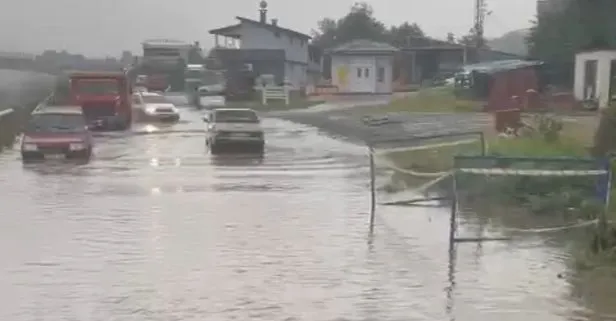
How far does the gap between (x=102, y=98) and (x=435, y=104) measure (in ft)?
58.3

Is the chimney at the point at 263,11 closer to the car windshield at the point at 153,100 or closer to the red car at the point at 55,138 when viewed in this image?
the car windshield at the point at 153,100

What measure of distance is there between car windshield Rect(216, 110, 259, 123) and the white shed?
4818 centimetres

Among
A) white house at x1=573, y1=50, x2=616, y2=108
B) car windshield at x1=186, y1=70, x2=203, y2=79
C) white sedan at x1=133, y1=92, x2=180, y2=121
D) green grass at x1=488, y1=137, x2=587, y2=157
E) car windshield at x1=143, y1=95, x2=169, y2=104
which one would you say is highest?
white house at x1=573, y1=50, x2=616, y2=108

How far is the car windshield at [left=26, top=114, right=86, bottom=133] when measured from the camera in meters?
32.6

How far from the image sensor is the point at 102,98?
156 feet

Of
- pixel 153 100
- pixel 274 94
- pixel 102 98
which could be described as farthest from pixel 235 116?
pixel 274 94

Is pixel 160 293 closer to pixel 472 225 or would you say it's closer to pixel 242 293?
pixel 242 293

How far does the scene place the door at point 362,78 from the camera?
86562 mm

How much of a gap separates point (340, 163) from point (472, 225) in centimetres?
1336

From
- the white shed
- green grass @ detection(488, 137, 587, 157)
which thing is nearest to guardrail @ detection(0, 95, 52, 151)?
green grass @ detection(488, 137, 587, 157)

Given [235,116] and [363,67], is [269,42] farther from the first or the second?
[235,116]

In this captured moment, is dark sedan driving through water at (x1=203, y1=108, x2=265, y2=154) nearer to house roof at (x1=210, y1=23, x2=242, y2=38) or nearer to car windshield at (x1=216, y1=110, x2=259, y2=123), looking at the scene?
car windshield at (x1=216, y1=110, x2=259, y2=123)

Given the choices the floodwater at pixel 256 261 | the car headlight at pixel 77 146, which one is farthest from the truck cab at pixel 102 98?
the floodwater at pixel 256 261

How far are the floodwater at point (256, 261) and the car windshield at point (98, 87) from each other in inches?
921
